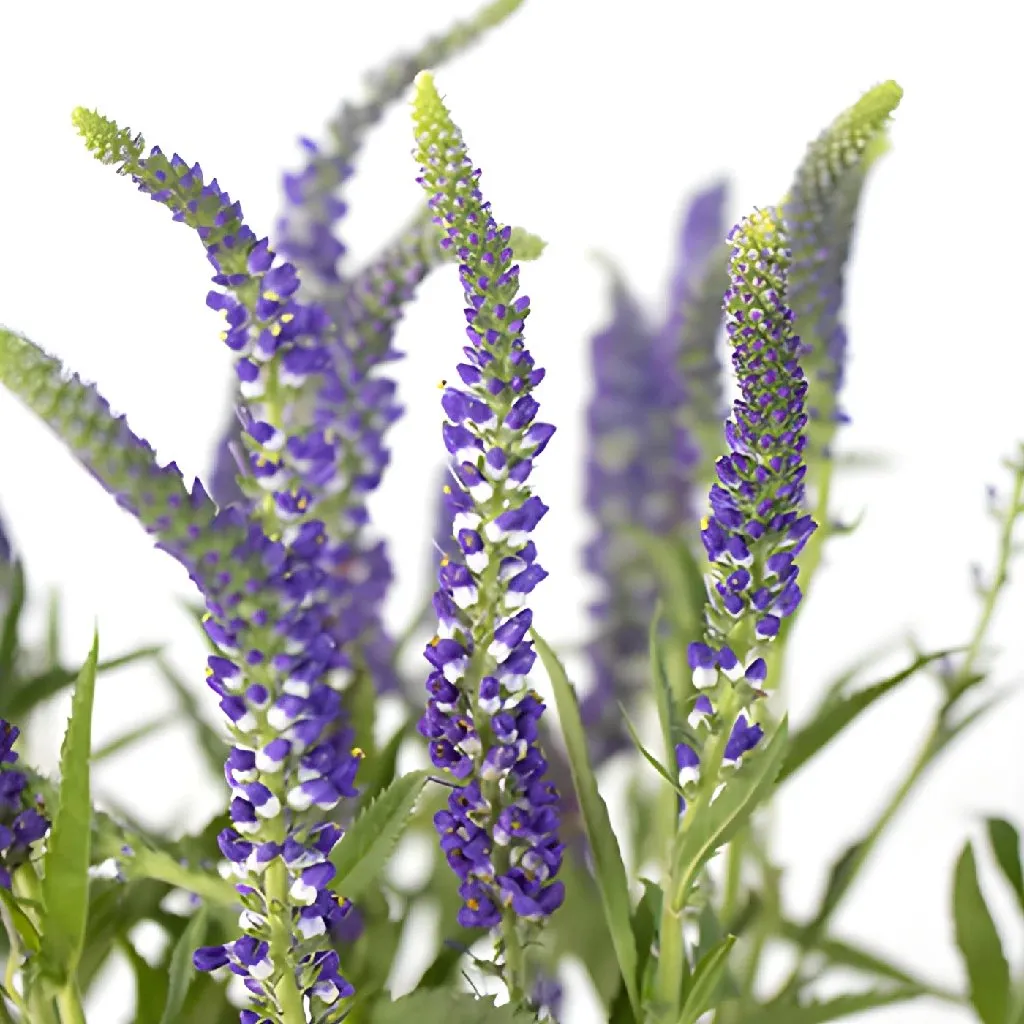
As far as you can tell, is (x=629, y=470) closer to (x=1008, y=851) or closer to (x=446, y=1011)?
(x=1008, y=851)

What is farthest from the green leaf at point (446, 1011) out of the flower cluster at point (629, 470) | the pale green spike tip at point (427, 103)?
the flower cluster at point (629, 470)

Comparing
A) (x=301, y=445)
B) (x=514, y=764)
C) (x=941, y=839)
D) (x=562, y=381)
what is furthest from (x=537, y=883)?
(x=941, y=839)

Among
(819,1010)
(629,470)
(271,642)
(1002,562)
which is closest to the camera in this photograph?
(271,642)

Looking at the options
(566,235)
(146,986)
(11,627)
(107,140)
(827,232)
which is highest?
(566,235)

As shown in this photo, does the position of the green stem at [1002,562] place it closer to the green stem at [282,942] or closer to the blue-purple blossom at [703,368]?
the blue-purple blossom at [703,368]

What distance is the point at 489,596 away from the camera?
36 cm

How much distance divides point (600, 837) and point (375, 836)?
72 millimetres

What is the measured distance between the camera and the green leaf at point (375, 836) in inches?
14.0

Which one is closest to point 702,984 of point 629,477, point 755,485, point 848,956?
point 755,485

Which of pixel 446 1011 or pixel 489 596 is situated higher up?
pixel 489 596

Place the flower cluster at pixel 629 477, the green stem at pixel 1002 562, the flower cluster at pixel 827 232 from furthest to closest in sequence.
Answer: the flower cluster at pixel 629 477 → the green stem at pixel 1002 562 → the flower cluster at pixel 827 232

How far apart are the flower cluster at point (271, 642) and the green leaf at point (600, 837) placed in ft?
0.22

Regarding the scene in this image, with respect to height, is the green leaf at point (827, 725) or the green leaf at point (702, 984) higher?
the green leaf at point (827, 725)

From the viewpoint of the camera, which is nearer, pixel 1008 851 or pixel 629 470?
pixel 1008 851
